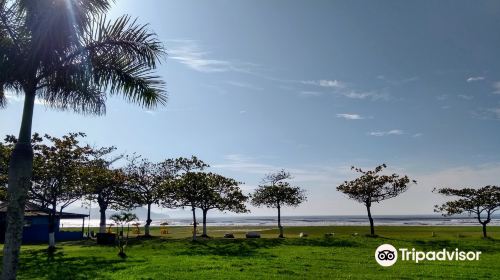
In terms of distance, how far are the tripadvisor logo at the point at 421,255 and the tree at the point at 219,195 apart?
25.6 m

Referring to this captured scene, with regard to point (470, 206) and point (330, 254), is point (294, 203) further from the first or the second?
point (330, 254)

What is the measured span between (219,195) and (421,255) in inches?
1123

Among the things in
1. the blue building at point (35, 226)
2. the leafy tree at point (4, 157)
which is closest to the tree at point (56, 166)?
the leafy tree at point (4, 157)

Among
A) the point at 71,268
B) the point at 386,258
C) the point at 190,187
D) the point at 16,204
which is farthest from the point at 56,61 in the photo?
the point at 190,187

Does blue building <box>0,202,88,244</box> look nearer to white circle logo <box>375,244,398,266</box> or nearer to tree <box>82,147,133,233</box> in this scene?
tree <box>82,147,133,233</box>

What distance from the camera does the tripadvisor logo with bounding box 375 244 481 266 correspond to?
1125 inches

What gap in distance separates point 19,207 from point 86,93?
4390 millimetres

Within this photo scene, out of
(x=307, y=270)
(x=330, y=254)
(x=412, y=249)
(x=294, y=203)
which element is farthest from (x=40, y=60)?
(x=294, y=203)

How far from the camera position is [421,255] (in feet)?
105

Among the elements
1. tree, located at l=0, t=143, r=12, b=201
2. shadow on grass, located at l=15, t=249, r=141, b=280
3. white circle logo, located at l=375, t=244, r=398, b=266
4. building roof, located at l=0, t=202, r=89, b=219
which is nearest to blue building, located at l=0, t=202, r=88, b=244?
building roof, located at l=0, t=202, r=89, b=219

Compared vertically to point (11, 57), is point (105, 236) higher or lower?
lower

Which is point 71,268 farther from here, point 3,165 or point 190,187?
point 190,187

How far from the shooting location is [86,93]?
14.5 m

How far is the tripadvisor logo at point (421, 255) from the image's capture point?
1125 inches
